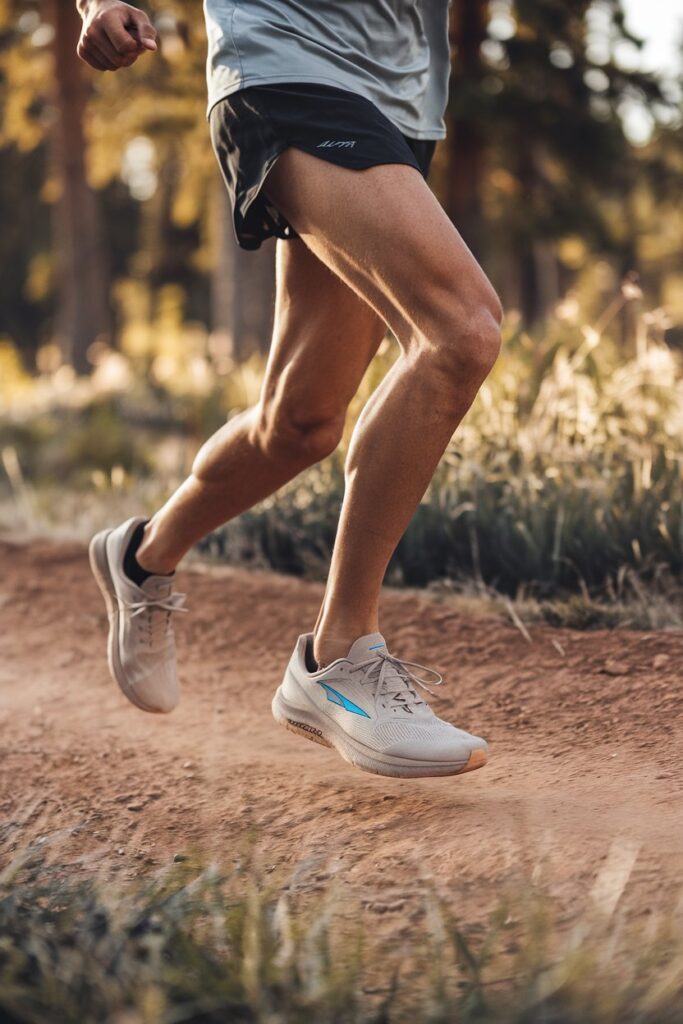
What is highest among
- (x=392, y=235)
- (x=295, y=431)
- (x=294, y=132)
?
(x=294, y=132)

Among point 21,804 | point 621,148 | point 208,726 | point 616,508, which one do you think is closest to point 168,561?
point 208,726

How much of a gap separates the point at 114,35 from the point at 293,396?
82cm

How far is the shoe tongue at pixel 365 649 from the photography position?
2.52 meters

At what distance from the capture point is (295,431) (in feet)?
9.05

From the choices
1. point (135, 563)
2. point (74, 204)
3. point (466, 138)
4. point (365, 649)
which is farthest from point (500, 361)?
point (74, 204)

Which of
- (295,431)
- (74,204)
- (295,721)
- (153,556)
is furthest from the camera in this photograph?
(74,204)

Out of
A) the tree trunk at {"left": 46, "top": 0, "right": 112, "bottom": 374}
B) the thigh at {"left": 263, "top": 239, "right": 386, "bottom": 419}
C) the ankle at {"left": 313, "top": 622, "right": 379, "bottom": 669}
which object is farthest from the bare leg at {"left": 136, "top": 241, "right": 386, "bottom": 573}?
the tree trunk at {"left": 46, "top": 0, "right": 112, "bottom": 374}

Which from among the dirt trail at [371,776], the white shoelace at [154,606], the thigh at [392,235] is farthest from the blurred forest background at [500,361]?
the thigh at [392,235]

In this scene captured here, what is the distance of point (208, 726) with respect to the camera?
323cm

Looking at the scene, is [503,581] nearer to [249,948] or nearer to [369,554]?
[369,554]

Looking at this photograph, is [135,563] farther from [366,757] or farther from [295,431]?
[366,757]

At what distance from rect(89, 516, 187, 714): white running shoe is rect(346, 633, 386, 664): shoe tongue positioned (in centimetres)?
71

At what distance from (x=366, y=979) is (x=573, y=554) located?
225 cm

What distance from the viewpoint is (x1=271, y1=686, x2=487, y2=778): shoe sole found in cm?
239
